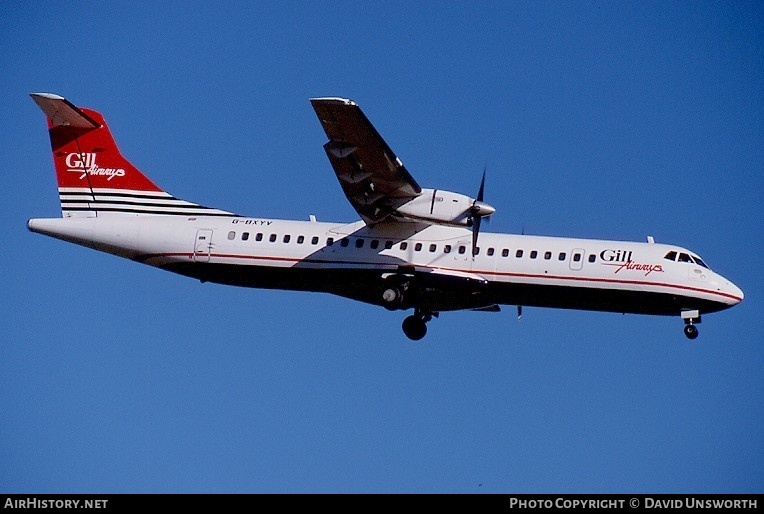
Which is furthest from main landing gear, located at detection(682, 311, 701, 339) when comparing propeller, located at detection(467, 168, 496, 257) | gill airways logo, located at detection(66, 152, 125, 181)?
gill airways logo, located at detection(66, 152, 125, 181)

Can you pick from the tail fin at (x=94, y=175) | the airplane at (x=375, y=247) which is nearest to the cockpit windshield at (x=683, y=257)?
the airplane at (x=375, y=247)

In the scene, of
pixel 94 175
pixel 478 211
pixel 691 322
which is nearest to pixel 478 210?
pixel 478 211

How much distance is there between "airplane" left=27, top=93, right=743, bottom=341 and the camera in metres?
29.0

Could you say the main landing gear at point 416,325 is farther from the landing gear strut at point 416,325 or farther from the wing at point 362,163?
the wing at point 362,163

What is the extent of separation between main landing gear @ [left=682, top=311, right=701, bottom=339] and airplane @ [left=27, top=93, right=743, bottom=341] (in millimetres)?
26

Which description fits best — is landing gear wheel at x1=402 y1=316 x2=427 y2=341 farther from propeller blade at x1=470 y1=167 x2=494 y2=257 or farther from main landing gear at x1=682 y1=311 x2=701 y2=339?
main landing gear at x1=682 y1=311 x2=701 y2=339

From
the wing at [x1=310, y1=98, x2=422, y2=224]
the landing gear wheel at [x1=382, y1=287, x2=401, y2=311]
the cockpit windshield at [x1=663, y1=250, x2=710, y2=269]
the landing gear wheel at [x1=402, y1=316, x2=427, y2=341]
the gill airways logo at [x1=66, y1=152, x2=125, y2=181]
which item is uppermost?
the gill airways logo at [x1=66, y1=152, x2=125, y2=181]

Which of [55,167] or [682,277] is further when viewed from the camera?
[55,167]

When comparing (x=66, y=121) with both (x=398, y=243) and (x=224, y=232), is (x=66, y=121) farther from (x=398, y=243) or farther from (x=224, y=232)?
(x=398, y=243)

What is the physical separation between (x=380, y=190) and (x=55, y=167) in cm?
989

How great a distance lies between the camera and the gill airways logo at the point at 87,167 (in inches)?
1282

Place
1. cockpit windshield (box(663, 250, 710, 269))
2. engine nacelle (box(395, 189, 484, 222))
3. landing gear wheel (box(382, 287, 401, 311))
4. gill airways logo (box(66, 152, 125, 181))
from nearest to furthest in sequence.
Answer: engine nacelle (box(395, 189, 484, 222)), cockpit windshield (box(663, 250, 710, 269)), landing gear wheel (box(382, 287, 401, 311)), gill airways logo (box(66, 152, 125, 181))
